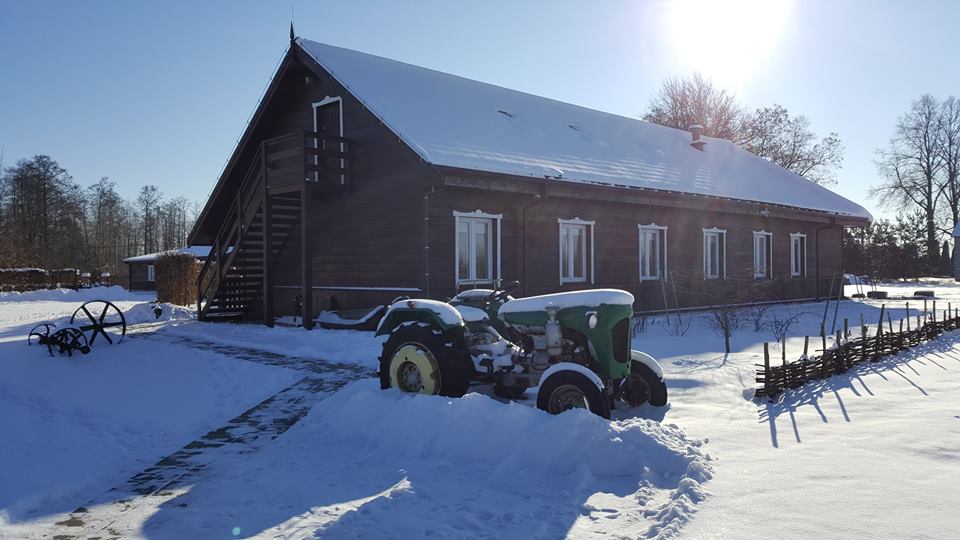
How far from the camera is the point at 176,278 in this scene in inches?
992

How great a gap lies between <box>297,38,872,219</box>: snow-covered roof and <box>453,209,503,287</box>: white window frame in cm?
118

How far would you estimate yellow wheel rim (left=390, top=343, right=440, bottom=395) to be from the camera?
7.00 m

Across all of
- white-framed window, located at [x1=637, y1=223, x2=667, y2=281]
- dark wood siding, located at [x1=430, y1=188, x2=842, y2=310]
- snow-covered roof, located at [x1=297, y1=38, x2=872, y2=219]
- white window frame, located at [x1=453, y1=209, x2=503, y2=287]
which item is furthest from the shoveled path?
white-framed window, located at [x1=637, y1=223, x2=667, y2=281]

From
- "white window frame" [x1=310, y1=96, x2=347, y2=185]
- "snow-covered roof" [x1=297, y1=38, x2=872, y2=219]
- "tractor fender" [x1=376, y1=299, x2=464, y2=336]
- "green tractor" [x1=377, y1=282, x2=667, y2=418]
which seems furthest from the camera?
"white window frame" [x1=310, y1=96, x2=347, y2=185]

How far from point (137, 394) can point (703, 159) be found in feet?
64.4

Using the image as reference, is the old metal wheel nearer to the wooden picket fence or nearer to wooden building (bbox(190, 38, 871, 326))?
wooden building (bbox(190, 38, 871, 326))

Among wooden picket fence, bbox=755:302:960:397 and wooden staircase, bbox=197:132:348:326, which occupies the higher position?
wooden staircase, bbox=197:132:348:326

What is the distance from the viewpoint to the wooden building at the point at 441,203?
1353 cm

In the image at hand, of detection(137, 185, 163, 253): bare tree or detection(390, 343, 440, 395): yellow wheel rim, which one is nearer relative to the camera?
detection(390, 343, 440, 395): yellow wheel rim

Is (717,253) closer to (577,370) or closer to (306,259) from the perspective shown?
(306,259)

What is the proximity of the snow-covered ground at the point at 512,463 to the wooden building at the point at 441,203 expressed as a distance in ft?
19.0

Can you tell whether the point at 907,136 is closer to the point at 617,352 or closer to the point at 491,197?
the point at 491,197

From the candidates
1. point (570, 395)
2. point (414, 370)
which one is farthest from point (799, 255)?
point (570, 395)

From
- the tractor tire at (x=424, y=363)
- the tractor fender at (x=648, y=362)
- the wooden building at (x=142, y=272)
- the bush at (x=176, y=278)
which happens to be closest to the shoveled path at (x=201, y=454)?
→ the tractor tire at (x=424, y=363)
